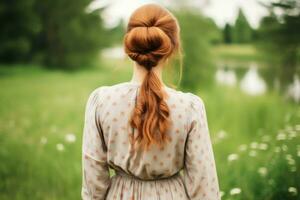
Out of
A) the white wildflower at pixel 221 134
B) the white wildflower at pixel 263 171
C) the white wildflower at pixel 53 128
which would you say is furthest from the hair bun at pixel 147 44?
the white wildflower at pixel 53 128

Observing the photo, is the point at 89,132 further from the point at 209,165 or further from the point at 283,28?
the point at 283,28

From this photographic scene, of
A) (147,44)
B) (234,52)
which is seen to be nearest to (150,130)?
(147,44)

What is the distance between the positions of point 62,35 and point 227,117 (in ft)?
13.2

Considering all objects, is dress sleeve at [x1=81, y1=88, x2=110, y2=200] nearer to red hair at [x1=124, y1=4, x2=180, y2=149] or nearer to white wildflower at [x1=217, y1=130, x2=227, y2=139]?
red hair at [x1=124, y1=4, x2=180, y2=149]

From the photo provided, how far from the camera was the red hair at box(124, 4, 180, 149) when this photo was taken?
1881 millimetres

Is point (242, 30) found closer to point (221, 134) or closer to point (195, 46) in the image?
point (195, 46)

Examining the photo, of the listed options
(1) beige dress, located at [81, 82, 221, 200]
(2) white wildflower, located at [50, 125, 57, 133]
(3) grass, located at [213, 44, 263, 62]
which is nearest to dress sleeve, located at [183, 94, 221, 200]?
(1) beige dress, located at [81, 82, 221, 200]

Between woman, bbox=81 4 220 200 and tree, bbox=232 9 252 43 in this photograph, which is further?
tree, bbox=232 9 252 43

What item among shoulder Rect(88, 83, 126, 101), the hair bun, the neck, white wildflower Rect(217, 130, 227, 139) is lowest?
white wildflower Rect(217, 130, 227, 139)

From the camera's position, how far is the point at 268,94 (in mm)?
5707

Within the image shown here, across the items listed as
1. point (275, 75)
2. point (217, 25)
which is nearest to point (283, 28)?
point (275, 75)

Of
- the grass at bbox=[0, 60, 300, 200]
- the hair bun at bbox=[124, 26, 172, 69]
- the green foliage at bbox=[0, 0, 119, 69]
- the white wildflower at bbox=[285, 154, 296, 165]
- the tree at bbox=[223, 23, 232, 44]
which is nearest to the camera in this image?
the hair bun at bbox=[124, 26, 172, 69]

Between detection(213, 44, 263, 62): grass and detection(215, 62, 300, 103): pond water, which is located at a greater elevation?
detection(213, 44, 263, 62): grass

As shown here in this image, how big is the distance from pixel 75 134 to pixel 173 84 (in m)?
1.39
